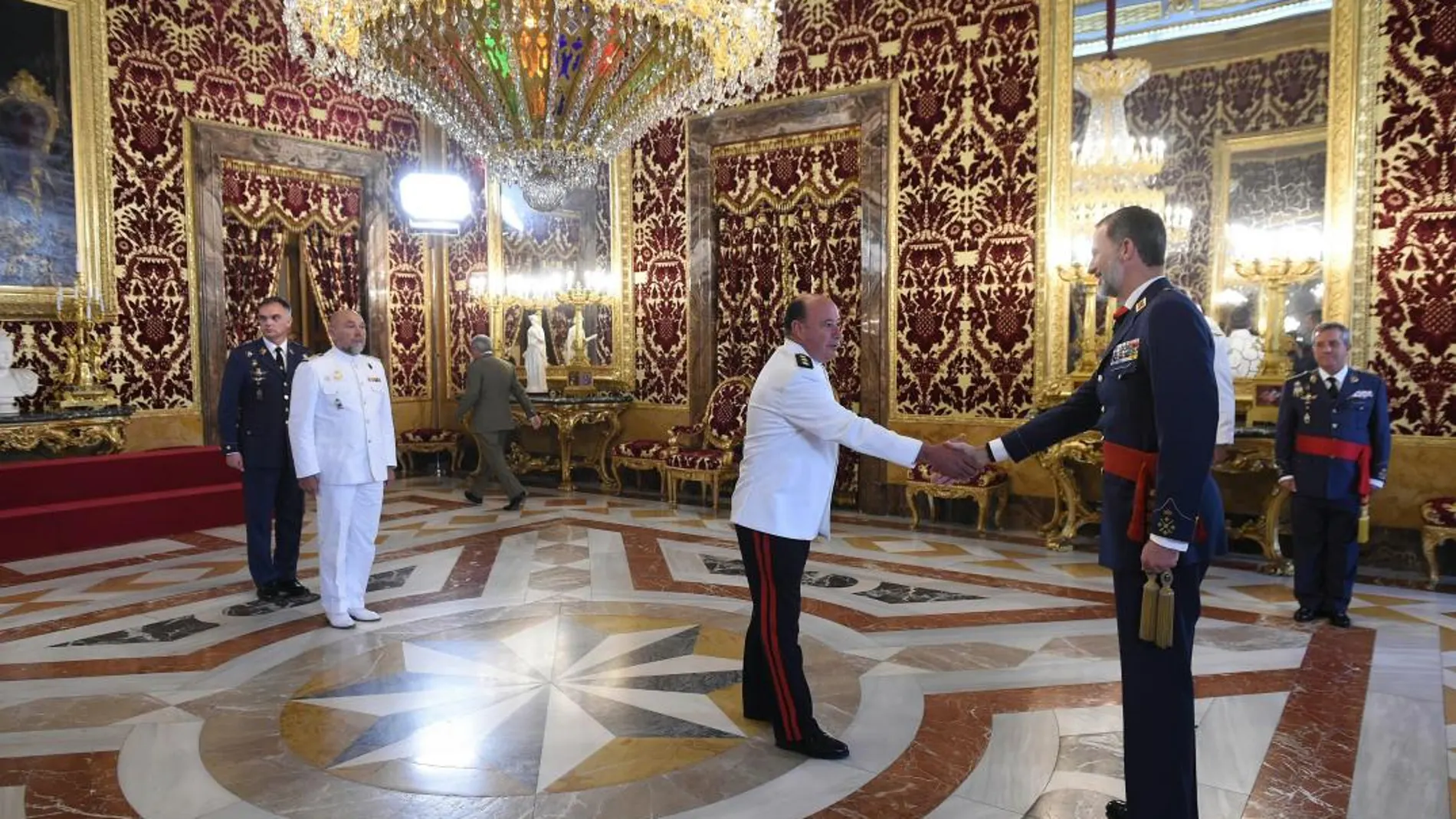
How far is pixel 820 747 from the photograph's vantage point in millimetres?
3256

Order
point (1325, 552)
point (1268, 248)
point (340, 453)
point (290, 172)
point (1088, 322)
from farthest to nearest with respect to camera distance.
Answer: point (290, 172) < point (1088, 322) < point (1268, 248) < point (1325, 552) < point (340, 453)

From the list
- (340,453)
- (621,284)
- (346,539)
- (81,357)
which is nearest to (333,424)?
(340,453)

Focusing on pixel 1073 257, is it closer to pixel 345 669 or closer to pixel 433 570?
pixel 433 570

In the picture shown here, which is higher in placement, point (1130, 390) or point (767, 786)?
point (1130, 390)

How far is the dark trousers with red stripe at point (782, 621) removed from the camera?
3.26 meters

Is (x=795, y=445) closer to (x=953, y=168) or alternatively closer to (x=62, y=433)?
(x=953, y=168)

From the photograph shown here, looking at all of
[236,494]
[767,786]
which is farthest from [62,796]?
[236,494]

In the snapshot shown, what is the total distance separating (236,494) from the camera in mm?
7996

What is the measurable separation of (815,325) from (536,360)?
7.25m

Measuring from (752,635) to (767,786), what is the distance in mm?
578

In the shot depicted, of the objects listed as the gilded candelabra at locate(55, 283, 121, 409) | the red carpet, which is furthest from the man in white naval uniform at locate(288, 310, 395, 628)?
the gilded candelabra at locate(55, 283, 121, 409)

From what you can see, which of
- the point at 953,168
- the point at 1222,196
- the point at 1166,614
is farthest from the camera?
the point at 953,168

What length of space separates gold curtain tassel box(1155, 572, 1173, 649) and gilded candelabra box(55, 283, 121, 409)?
27.3 ft

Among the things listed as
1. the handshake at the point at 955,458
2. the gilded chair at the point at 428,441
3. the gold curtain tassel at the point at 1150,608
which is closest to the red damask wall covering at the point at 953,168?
the handshake at the point at 955,458
